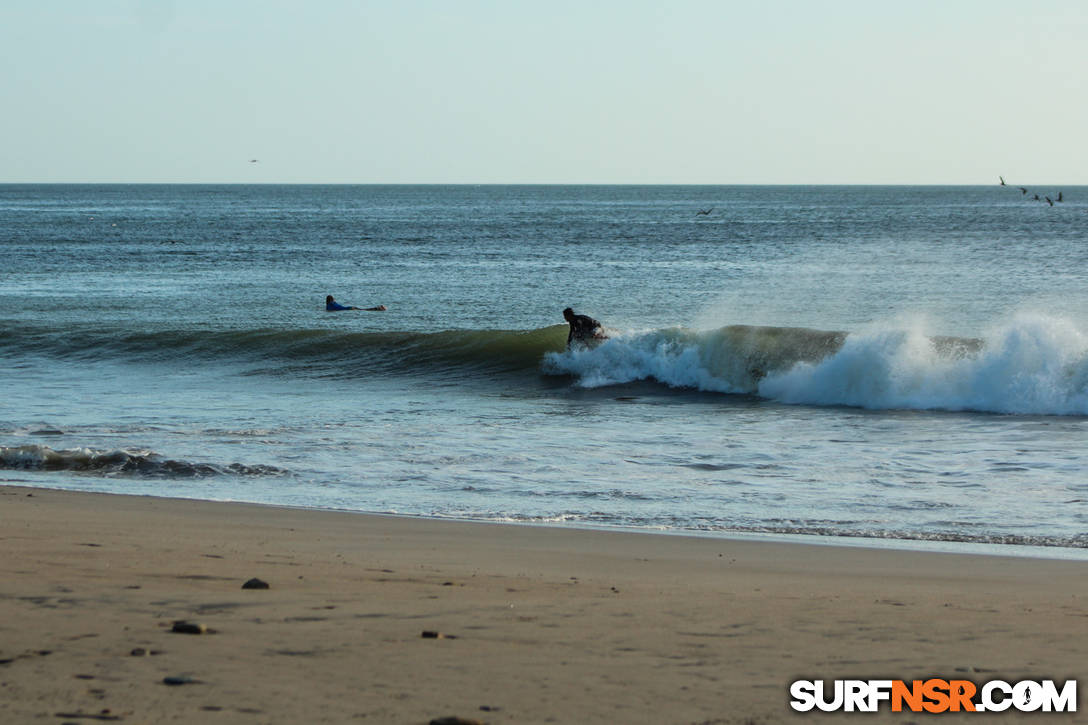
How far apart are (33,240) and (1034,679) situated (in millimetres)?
75385

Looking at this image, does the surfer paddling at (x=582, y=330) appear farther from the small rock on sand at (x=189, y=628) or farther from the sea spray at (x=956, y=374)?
the small rock on sand at (x=189, y=628)

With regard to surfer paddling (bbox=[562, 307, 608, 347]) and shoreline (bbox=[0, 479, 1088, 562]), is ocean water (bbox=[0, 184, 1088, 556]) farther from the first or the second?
surfer paddling (bbox=[562, 307, 608, 347])

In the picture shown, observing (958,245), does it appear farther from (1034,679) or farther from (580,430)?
(1034,679)

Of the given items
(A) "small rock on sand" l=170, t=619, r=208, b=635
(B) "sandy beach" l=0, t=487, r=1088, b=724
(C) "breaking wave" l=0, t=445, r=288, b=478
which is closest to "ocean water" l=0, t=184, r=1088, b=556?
(C) "breaking wave" l=0, t=445, r=288, b=478

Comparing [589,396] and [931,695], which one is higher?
[931,695]

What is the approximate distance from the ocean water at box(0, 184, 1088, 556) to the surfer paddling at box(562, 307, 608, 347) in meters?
0.29

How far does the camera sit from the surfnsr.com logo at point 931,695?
429 cm

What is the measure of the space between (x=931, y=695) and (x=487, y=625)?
1949 millimetres

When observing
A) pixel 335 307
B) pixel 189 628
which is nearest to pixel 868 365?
pixel 189 628

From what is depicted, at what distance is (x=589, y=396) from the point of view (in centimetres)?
1984

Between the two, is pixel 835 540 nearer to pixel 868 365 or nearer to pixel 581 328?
pixel 868 365

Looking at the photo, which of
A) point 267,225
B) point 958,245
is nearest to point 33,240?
point 267,225

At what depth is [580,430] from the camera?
14.9 m

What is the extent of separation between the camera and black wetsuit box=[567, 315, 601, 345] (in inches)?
894
